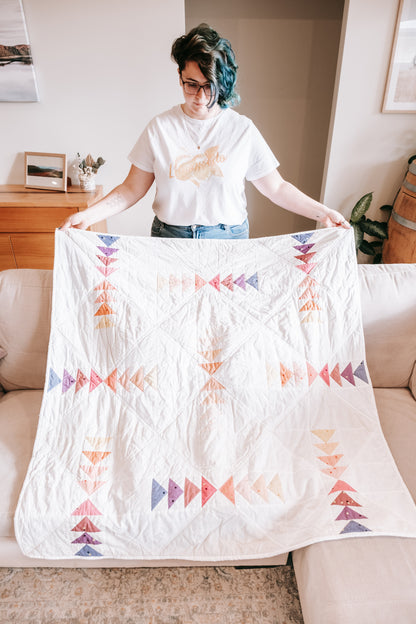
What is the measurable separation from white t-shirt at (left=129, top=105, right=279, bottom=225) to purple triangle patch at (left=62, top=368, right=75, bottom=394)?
0.72m

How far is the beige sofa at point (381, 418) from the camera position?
36.8 inches

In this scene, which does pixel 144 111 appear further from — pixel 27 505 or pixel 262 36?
pixel 27 505

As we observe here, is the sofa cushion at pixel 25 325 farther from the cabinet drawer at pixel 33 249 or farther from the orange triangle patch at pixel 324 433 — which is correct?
the cabinet drawer at pixel 33 249

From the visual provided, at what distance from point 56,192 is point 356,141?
6.66 feet

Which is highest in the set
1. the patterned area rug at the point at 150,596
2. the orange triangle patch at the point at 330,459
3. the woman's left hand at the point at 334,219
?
the woman's left hand at the point at 334,219

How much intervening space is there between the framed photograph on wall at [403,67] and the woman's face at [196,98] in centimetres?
167

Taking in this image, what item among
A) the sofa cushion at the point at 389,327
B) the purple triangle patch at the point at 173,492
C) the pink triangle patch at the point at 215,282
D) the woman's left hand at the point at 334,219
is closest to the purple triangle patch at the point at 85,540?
the purple triangle patch at the point at 173,492

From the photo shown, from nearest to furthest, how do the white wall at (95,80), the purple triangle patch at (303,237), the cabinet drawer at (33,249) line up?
the purple triangle patch at (303,237) → the white wall at (95,80) → the cabinet drawer at (33,249)

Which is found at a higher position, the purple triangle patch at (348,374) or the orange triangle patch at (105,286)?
the orange triangle patch at (105,286)

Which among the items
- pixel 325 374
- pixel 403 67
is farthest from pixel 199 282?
pixel 403 67

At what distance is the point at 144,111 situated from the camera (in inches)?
108

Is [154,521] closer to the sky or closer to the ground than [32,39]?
closer to the ground

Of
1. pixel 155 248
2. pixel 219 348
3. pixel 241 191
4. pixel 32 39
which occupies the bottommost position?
pixel 219 348

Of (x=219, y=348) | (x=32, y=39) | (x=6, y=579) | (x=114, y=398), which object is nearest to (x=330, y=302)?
(x=219, y=348)
